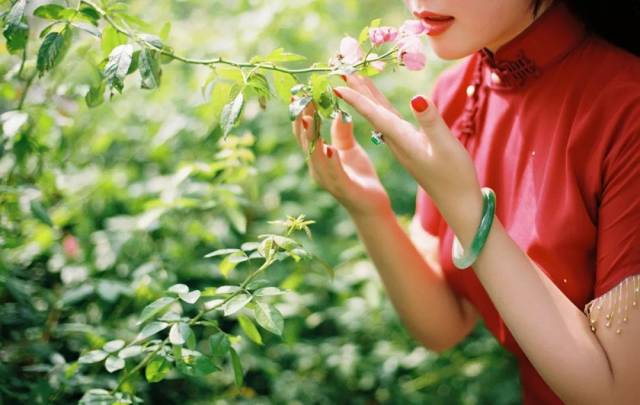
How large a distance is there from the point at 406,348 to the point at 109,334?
85 centimetres

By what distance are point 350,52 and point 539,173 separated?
1.24ft

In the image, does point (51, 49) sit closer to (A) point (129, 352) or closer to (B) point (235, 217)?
(A) point (129, 352)

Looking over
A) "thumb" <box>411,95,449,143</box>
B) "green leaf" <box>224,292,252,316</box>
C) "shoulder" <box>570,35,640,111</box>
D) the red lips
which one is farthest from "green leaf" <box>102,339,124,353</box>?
"shoulder" <box>570,35,640,111</box>

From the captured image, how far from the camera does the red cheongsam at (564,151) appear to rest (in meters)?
1.18

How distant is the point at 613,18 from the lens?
1269 millimetres

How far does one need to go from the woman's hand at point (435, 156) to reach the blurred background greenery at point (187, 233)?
1.72 feet

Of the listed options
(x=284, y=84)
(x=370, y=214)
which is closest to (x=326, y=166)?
(x=370, y=214)

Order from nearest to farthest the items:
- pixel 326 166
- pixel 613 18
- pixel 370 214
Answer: pixel 613 18 < pixel 326 166 < pixel 370 214

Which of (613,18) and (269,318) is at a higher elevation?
(613,18)

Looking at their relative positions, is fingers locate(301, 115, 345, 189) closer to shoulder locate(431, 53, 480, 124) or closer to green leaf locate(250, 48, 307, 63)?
green leaf locate(250, 48, 307, 63)

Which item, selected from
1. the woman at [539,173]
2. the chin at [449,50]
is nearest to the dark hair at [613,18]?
the woman at [539,173]

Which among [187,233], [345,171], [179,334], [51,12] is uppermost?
[51,12]

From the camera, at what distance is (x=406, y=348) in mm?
2113

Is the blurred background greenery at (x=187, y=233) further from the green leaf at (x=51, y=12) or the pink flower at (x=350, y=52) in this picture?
the pink flower at (x=350, y=52)
